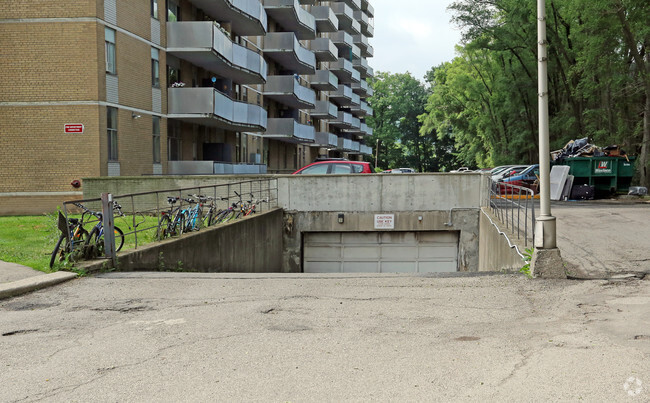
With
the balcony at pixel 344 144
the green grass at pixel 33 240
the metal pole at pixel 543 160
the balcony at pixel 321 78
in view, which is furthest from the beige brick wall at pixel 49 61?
the balcony at pixel 344 144

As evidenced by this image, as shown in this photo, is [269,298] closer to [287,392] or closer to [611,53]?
[287,392]

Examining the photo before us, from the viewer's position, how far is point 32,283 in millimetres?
9086

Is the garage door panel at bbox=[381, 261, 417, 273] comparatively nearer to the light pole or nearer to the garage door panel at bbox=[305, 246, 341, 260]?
the garage door panel at bbox=[305, 246, 341, 260]

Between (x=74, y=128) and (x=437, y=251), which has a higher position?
(x=74, y=128)

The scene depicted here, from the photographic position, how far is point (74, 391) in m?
4.86

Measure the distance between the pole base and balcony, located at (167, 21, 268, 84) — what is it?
19.4 m

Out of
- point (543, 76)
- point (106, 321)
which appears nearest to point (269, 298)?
point (106, 321)

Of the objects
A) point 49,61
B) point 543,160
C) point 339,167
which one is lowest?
point 543,160

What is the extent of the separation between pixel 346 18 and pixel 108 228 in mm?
63380

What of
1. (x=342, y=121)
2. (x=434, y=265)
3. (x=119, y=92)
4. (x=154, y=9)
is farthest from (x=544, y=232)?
(x=342, y=121)

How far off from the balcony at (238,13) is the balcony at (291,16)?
246 inches

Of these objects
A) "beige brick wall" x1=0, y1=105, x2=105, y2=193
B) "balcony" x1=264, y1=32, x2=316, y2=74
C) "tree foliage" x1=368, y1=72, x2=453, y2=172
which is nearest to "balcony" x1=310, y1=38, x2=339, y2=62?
"balcony" x1=264, y1=32, x2=316, y2=74

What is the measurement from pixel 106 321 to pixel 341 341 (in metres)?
2.89

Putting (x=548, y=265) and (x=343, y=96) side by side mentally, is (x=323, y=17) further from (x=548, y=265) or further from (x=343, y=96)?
(x=548, y=265)
